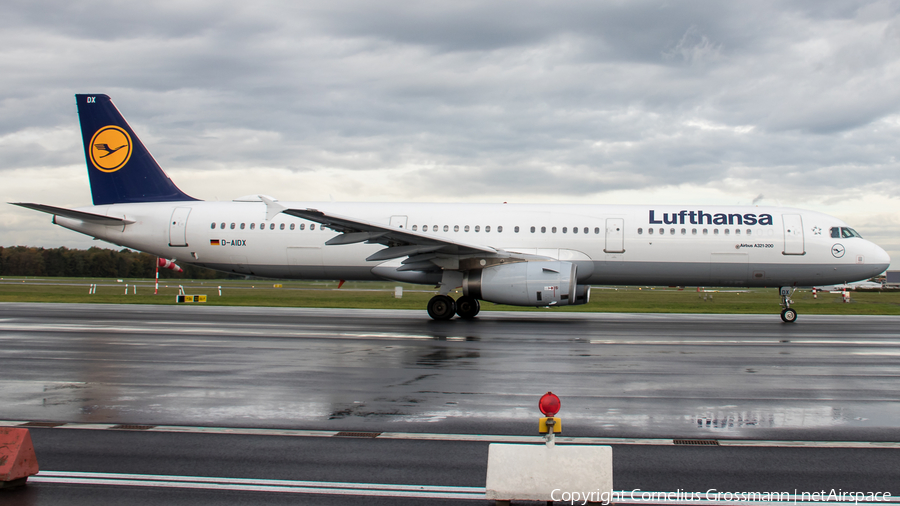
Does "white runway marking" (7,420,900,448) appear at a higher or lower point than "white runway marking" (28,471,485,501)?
higher

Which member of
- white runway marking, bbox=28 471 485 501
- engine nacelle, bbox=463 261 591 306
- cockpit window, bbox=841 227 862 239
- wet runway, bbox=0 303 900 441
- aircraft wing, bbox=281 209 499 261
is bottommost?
white runway marking, bbox=28 471 485 501

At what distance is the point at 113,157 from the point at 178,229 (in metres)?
4.04

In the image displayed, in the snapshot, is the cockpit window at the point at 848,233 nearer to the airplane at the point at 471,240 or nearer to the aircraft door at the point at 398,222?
the airplane at the point at 471,240

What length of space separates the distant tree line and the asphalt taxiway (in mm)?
69385

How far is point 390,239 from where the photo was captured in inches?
744

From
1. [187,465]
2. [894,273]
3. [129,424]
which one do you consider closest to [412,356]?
[129,424]

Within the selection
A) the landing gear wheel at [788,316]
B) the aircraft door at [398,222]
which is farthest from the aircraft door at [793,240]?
the aircraft door at [398,222]

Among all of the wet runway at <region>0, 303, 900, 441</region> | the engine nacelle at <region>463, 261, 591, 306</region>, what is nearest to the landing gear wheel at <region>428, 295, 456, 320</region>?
the engine nacelle at <region>463, 261, 591, 306</region>

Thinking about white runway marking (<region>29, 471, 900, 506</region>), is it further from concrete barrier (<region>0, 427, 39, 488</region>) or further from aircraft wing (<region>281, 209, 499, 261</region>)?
aircraft wing (<region>281, 209, 499, 261</region>)

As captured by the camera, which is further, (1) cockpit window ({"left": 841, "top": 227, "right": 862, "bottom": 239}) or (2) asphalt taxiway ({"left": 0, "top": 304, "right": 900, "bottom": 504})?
(1) cockpit window ({"left": 841, "top": 227, "right": 862, "bottom": 239})

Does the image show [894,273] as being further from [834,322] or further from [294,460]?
[294,460]

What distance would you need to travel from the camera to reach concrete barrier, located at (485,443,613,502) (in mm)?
4168

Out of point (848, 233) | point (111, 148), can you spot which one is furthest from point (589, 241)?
point (111, 148)

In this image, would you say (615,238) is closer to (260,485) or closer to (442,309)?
(442,309)
